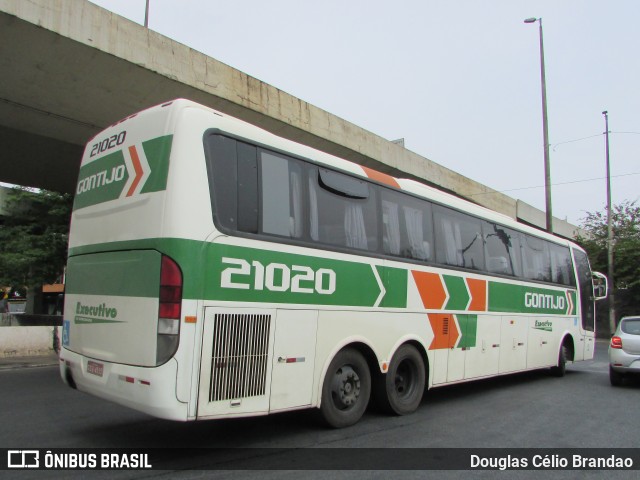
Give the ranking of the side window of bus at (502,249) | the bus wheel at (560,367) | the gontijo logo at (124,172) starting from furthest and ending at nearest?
the bus wheel at (560,367), the side window of bus at (502,249), the gontijo logo at (124,172)

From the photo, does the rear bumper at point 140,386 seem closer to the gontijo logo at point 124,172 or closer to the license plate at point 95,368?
→ the license plate at point 95,368

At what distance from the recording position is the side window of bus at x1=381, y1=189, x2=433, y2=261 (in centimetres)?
693

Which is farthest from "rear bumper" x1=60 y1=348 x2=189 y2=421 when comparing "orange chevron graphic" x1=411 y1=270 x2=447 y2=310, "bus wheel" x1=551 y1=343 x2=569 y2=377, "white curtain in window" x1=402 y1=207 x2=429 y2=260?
"bus wheel" x1=551 y1=343 x2=569 y2=377

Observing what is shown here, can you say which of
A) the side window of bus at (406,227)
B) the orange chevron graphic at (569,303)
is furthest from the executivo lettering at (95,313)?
the orange chevron graphic at (569,303)

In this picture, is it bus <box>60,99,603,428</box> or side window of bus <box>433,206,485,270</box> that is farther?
side window of bus <box>433,206,485,270</box>

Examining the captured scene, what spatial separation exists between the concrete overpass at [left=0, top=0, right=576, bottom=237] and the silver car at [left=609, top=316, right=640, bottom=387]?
8302mm

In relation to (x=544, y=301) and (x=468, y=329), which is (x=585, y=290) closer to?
(x=544, y=301)

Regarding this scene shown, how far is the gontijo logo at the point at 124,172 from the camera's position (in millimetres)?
4840

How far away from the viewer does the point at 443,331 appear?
25.4 ft

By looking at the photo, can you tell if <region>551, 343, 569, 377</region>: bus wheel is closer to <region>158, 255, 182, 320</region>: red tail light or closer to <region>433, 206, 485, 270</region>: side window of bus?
<region>433, 206, 485, 270</region>: side window of bus

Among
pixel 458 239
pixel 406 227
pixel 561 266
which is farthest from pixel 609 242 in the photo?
pixel 406 227

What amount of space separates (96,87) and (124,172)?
6.21 metres

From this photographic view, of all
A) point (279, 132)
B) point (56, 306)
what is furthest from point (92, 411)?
point (56, 306)

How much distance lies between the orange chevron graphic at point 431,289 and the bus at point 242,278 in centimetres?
3
